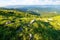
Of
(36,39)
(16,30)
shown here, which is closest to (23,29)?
(16,30)

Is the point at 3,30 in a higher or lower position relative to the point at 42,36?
higher

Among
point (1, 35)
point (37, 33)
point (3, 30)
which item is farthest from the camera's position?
point (37, 33)

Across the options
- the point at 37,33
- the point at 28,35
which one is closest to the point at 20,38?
the point at 28,35

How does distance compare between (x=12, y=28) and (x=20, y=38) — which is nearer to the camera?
(x=20, y=38)

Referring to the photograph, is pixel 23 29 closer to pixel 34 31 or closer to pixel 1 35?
pixel 34 31

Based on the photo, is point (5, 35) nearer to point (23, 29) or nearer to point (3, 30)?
point (3, 30)

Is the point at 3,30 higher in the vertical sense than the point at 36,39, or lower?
higher

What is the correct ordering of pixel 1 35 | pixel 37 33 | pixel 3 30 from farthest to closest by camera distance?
1. pixel 37 33
2. pixel 3 30
3. pixel 1 35

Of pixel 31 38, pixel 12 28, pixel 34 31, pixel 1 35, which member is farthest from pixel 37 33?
pixel 1 35

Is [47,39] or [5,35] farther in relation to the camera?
[47,39]
